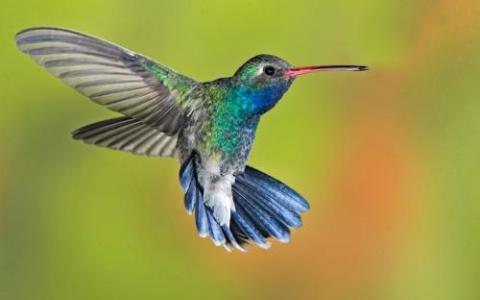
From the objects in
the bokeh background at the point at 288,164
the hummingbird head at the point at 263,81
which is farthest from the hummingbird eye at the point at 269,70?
the bokeh background at the point at 288,164

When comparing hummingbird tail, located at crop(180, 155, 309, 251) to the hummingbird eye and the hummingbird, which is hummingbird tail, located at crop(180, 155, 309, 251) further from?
the hummingbird eye

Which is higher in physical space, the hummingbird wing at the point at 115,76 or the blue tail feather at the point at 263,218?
the hummingbird wing at the point at 115,76

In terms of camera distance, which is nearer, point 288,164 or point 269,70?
point 269,70

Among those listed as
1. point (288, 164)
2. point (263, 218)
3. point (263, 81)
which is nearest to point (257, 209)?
point (263, 218)

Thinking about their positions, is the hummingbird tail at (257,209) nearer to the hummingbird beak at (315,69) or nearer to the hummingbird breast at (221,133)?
the hummingbird breast at (221,133)

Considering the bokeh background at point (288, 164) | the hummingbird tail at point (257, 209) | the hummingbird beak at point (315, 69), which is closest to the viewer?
the hummingbird beak at point (315, 69)

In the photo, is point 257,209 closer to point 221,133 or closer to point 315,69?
point 221,133

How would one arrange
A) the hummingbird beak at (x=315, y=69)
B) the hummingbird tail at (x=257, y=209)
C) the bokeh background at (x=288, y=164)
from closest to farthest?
1. the hummingbird beak at (x=315, y=69)
2. the hummingbird tail at (x=257, y=209)
3. the bokeh background at (x=288, y=164)
